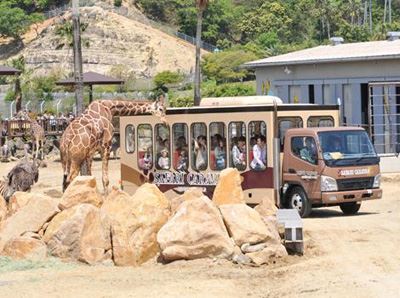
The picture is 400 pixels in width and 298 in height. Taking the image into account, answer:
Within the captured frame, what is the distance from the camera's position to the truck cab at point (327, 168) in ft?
66.8

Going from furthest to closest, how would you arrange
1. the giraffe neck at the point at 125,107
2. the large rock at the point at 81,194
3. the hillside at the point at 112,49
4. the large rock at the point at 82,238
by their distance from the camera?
the hillside at the point at 112,49 → the giraffe neck at the point at 125,107 → the large rock at the point at 81,194 → the large rock at the point at 82,238

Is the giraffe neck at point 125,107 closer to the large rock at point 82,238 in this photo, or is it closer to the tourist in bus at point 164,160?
the tourist in bus at point 164,160

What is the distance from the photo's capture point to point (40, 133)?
39062 millimetres

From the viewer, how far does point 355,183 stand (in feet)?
67.5

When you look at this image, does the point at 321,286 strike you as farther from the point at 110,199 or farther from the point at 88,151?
the point at 88,151

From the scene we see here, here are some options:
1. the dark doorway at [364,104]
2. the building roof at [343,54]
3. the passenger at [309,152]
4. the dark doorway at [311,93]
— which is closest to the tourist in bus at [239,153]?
the passenger at [309,152]

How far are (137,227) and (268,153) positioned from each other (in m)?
5.33

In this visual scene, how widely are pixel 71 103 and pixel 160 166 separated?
127 ft

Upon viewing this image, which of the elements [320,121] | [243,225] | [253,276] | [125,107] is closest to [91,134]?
[125,107]

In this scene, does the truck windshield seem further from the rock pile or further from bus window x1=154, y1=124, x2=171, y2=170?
bus window x1=154, y1=124, x2=171, y2=170

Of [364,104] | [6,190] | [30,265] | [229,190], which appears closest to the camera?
[30,265]

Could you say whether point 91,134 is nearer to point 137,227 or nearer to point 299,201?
point 299,201

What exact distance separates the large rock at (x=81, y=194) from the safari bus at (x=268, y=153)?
3906 millimetres

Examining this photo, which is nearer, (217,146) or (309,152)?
(309,152)
